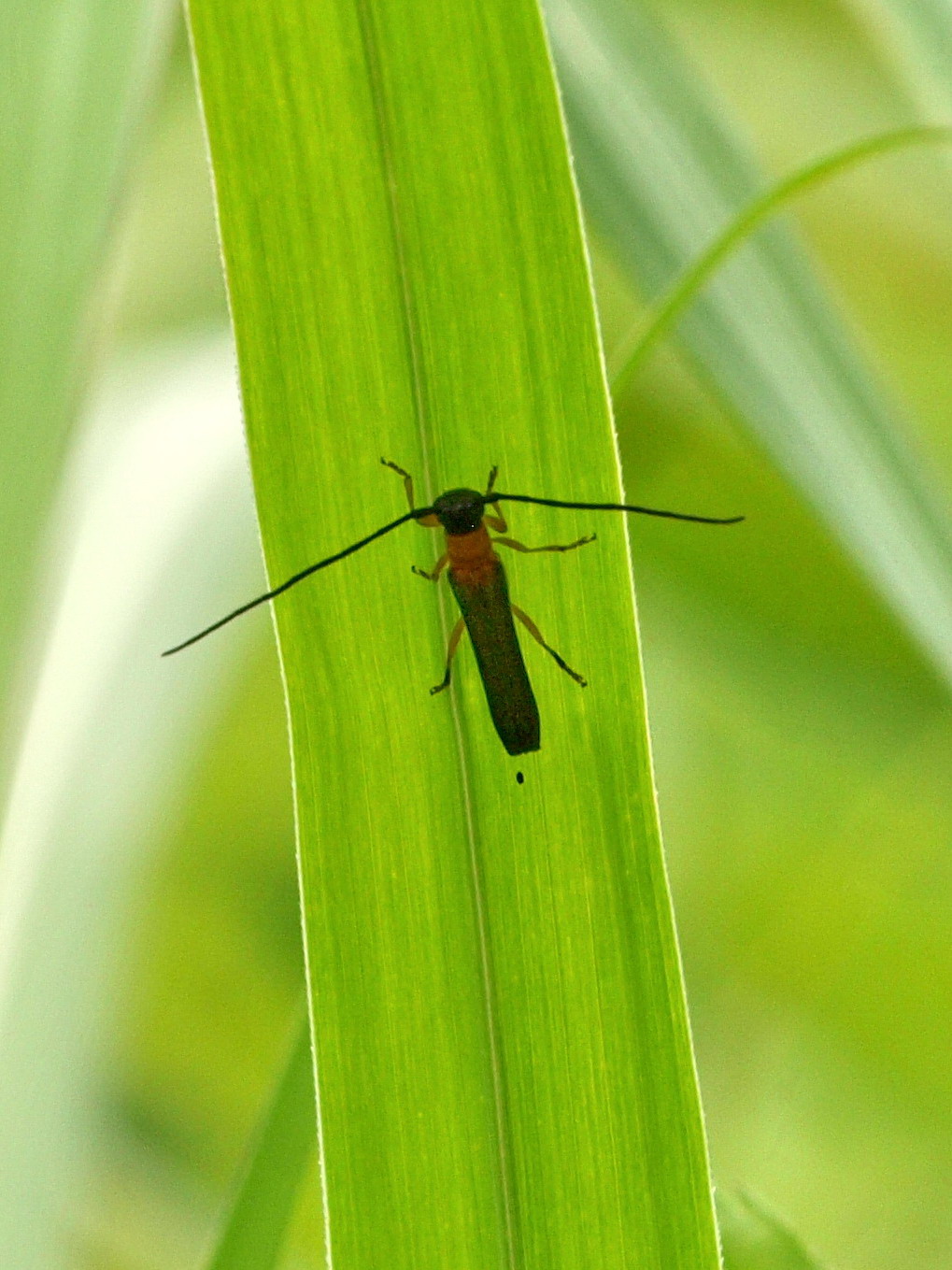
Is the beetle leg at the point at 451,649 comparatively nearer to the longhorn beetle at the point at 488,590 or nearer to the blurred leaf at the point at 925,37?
the longhorn beetle at the point at 488,590

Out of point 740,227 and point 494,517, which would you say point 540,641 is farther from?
point 740,227

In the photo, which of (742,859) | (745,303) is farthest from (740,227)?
(742,859)

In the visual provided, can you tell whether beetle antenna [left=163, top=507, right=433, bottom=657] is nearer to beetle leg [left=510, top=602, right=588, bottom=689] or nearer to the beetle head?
the beetle head

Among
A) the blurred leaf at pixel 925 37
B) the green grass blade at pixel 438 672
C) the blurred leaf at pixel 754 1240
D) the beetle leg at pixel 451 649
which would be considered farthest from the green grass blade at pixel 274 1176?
the blurred leaf at pixel 925 37

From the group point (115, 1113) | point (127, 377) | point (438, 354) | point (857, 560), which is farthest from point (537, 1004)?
point (115, 1113)

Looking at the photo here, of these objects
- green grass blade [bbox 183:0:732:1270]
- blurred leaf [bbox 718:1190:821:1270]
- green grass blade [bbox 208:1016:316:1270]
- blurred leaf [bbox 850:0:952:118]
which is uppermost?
blurred leaf [bbox 850:0:952:118]

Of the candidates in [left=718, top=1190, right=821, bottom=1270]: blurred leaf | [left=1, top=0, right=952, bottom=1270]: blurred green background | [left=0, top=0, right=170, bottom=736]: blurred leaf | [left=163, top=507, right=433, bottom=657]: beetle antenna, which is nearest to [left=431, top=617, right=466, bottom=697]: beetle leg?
[left=163, top=507, right=433, bottom=657]: beetle antenna
